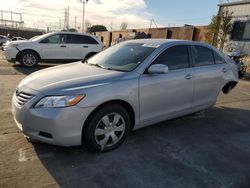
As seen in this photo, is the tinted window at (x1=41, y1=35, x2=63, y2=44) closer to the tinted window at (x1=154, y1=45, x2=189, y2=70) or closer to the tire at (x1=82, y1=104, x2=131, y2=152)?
the tinted window at (x1=154, y1=45, x2=189, y2=70)

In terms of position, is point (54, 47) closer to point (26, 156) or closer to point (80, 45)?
point (80, 45)

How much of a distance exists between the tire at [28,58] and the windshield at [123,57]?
7.46 meters

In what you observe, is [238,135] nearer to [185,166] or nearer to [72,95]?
[185,166]

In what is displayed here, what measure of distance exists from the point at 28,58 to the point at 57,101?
899 centimetres

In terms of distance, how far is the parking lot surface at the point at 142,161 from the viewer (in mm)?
3154

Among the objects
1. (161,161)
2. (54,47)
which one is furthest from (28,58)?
(161,161)

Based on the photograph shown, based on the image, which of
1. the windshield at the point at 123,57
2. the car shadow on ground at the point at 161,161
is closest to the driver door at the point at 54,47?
the windshield at the point at 123,57

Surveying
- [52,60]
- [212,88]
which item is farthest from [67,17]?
[212,88]

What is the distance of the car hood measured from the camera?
11.4 ft

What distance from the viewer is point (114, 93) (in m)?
3.59

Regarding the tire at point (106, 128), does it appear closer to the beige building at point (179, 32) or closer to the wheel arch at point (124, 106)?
the wheel arch at point (124, 106)

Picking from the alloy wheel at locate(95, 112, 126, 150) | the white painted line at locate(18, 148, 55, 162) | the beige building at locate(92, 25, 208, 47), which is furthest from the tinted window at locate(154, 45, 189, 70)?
the beige building at locate(92, 25, 208, 47)

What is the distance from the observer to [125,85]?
3.73m

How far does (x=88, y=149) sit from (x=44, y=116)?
2.61 ft
